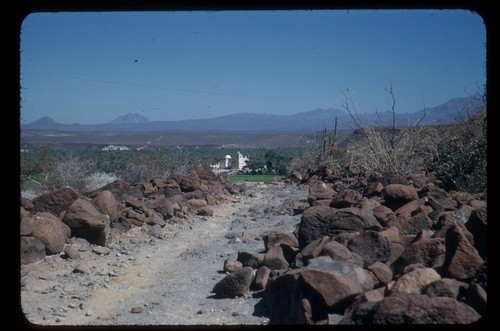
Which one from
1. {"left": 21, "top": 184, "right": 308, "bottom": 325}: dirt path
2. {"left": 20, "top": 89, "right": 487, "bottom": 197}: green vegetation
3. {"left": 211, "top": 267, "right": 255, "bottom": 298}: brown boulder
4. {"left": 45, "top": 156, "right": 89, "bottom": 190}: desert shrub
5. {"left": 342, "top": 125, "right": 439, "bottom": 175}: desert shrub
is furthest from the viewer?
{"left": 45, "top": 156, "right": 89, "bottom": 190}: desert shrub

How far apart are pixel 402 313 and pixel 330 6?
7.76 ft

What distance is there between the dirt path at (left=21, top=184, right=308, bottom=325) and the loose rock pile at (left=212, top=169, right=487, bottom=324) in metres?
0.42

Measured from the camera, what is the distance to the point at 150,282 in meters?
7.52

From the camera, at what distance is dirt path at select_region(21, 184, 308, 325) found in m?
5.86

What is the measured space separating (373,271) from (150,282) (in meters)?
3.42

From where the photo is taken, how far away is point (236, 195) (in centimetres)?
1853

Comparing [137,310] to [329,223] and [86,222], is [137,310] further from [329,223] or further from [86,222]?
[86,222]

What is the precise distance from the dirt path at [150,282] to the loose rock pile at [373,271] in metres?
0.42

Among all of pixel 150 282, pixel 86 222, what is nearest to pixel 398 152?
pixel 86 222

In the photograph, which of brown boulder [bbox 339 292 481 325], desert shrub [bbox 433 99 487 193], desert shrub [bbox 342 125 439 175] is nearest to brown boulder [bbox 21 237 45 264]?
brown boulder [bbox 339 292 481 325]

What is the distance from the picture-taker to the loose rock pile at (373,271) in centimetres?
415

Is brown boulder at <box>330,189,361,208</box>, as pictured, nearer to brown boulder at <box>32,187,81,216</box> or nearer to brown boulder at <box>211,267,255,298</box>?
brown boulder at <box>211,267,255,298</box>

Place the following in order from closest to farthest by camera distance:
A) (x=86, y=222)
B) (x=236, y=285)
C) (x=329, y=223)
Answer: (x=236, y=285)
(x=329, y=223)
(x=86, y=222)

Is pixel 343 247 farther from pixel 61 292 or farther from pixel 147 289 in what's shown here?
pixel 61 292
